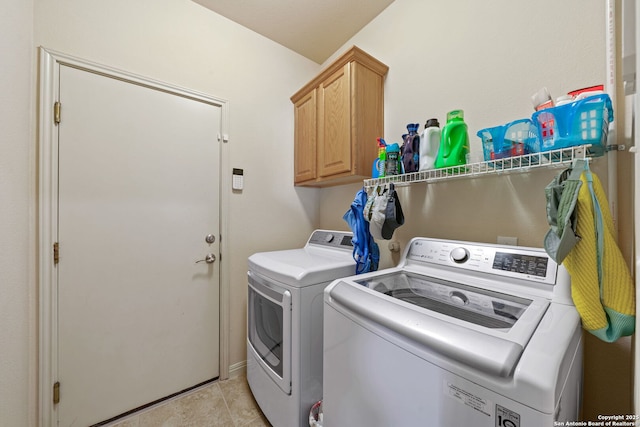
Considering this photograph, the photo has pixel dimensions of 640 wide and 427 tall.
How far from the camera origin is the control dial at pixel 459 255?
3.63 ft

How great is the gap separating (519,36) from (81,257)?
2656 millimetres

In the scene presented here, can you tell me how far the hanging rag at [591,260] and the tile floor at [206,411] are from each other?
169cm

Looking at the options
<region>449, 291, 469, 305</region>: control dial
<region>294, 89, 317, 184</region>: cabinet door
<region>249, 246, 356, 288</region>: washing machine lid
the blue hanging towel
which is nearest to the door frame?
<region>249, 246, 356, 288</region>: washing machine lid

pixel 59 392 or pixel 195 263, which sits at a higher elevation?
pixel 195 263

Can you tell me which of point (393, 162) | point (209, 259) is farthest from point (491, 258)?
point (209, 259)

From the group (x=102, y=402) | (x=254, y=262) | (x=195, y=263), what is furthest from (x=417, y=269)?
(x=102, y=402)

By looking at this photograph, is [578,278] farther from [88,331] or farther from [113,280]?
[88,331]

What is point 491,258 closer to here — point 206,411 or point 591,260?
point 591,260

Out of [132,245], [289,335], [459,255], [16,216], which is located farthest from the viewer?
[132,245]

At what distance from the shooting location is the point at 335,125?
1.79 m

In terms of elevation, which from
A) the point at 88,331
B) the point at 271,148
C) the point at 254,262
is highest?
the point at 271,148

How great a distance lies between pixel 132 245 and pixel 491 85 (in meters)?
2.33

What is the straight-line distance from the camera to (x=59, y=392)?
4.49ft

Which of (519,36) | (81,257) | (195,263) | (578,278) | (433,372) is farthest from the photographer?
(195,263)
